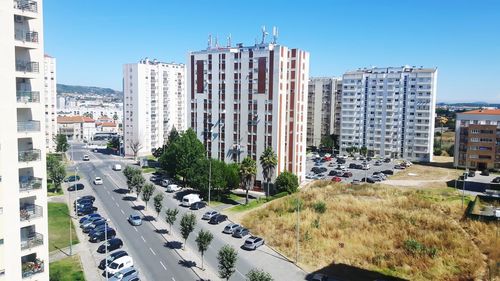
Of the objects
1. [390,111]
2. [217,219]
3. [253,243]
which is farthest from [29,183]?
[390,111]

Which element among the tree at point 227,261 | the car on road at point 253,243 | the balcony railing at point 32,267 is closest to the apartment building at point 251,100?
the car on road at point 253,243

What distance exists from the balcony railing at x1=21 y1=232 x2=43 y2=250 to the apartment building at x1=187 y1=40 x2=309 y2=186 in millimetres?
60053

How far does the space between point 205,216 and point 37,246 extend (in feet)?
135

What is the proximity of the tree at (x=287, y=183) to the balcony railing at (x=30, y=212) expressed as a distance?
56.0 meters

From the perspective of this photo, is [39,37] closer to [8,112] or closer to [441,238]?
[8,112]

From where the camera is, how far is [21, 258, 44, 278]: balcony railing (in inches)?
903

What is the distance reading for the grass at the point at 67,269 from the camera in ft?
135

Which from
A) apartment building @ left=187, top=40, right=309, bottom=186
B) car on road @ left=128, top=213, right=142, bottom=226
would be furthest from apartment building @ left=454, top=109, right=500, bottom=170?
car on road @ left=128, top=213, right=142, bottom=226

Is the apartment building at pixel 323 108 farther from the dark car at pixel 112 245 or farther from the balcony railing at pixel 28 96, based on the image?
the balcony railing at pixel 28 96

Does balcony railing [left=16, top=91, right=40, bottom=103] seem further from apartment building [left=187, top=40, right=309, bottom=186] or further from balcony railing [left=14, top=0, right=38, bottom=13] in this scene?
apartment building [left=187, top=40, right=309, bottom=186]

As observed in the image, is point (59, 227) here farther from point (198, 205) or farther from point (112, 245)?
point (198, 205)

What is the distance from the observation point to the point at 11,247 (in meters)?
21.8

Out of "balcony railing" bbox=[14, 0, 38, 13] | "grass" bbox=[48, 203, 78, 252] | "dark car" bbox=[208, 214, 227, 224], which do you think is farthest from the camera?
"dark car" bbox=[208, 214, 227, 224]

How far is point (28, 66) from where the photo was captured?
74.3ft
